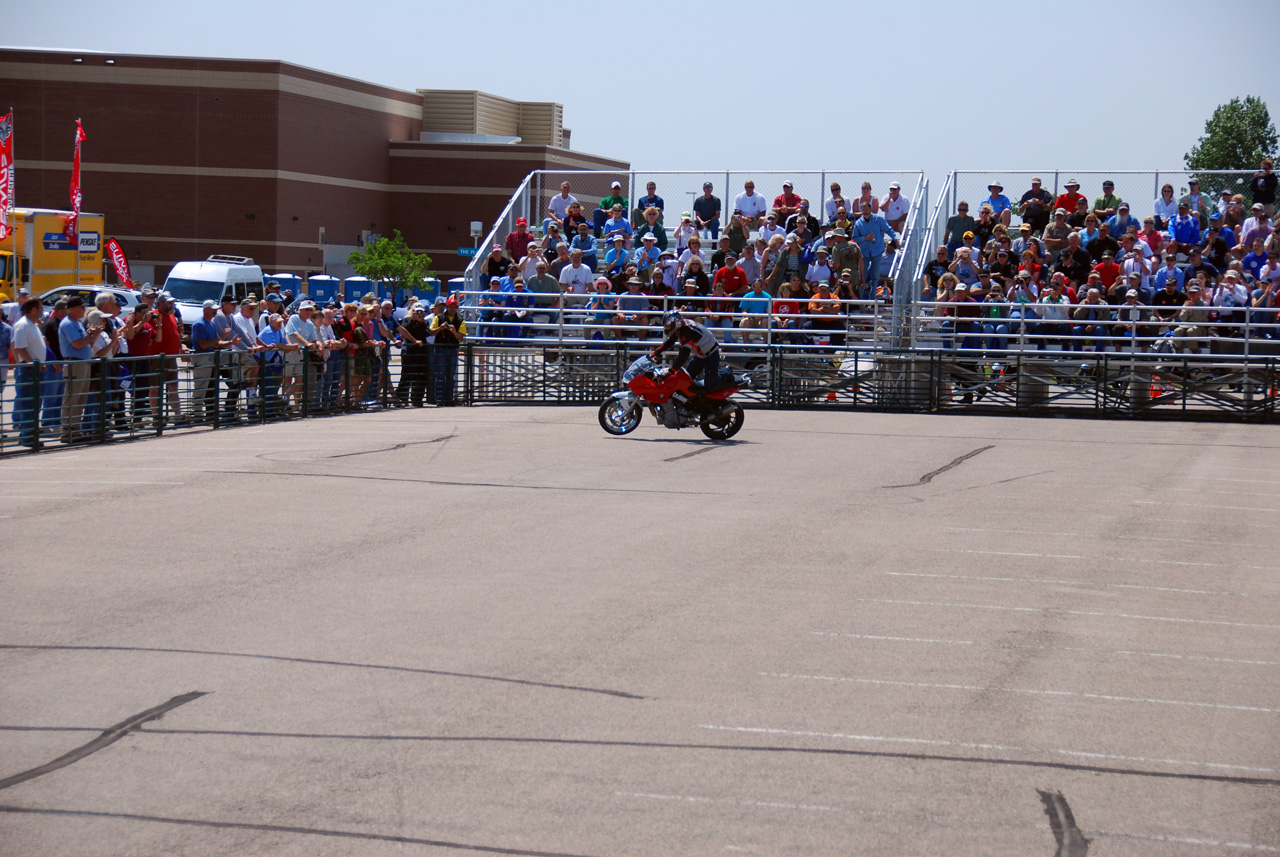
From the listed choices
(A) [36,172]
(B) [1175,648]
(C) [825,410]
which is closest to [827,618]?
(B) [1175,648]

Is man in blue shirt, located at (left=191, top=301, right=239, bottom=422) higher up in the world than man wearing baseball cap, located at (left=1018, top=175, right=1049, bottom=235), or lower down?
lower down

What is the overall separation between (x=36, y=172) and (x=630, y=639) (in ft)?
237

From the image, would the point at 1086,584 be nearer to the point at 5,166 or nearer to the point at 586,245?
the point at 586,245

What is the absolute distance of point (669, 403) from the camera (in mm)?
19484

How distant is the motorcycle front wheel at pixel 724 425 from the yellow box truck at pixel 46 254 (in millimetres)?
25411

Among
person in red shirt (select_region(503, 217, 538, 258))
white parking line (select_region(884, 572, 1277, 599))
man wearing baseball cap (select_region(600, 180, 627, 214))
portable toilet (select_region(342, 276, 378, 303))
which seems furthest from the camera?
portable toilet (select_region(342, 276, 378, 303))

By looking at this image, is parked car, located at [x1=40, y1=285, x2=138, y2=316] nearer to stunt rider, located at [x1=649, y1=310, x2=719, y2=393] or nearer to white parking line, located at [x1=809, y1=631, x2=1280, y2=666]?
stunt rider, located at [x1=649, y1=310, x2=719, y2=393]

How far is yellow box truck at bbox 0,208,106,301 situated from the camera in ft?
124

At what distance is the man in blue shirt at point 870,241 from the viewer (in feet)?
89.2

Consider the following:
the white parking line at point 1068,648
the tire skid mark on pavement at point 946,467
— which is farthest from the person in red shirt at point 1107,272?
the white parking line at point 1068,648

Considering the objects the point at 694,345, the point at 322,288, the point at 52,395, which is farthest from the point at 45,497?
the point at 322,288

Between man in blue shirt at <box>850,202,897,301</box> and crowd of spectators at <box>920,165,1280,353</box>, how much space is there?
1.04 m

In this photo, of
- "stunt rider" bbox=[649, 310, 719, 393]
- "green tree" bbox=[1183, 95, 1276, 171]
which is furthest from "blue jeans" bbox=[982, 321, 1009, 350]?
"green tree" bbox=[1183, 95, 1276, 171]

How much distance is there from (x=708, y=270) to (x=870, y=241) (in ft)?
12.3
